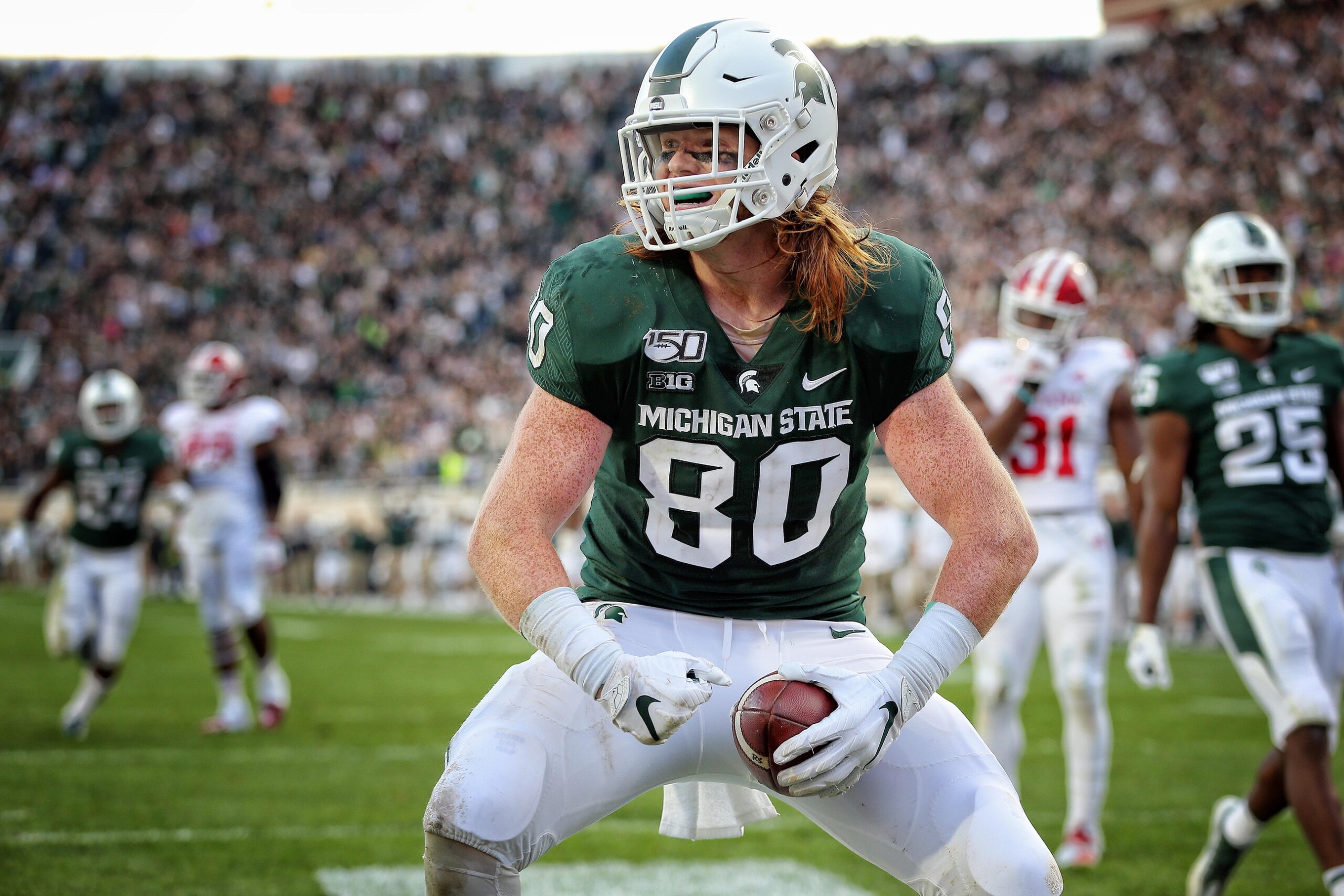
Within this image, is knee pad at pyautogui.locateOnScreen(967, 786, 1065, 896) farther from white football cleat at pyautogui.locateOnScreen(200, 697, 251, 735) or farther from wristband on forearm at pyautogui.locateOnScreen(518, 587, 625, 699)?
white football cleat at pyautogui.locateOnScreen(200, 697, 251, 735)

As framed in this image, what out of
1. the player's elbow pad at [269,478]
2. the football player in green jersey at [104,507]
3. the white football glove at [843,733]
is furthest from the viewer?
the player's elbow pad at [269,478]

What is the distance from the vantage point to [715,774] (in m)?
2.59

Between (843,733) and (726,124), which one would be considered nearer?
(843,733)

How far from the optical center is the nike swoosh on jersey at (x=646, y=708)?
2213 mm

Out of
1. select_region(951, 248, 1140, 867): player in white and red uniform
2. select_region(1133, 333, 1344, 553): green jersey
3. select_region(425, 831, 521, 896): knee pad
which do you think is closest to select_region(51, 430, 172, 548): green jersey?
select_region(951, 248, 1140, 867): player in white and red uniform

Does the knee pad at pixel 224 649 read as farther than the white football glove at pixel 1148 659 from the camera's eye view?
Yes

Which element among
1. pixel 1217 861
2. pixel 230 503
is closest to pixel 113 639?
pixel 230 503

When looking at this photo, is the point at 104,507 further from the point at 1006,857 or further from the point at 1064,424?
the point at 1006,857

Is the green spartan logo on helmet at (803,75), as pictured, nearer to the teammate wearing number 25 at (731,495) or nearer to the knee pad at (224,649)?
the teammate wearing number 25 at (731,495)

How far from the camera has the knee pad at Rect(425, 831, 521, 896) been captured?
2.29 m

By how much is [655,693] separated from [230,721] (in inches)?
252

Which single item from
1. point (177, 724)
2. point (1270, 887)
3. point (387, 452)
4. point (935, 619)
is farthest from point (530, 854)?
point (387, 452)

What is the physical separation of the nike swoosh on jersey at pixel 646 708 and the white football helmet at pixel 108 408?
7.14 meters

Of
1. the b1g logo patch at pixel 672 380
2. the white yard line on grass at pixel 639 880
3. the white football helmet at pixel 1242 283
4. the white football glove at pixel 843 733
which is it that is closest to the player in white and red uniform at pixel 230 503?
the white yard line on grass at pixel 639 880
